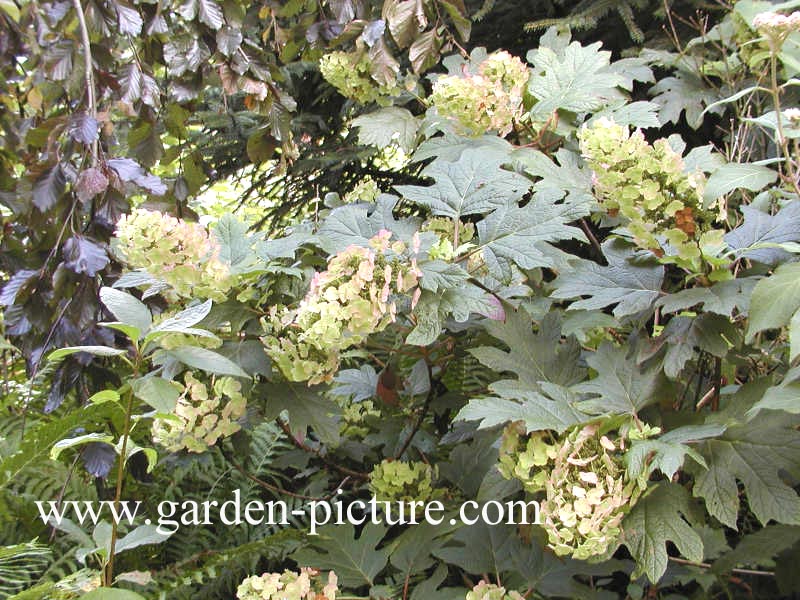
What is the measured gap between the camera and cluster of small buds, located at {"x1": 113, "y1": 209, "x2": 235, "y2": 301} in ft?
2.97

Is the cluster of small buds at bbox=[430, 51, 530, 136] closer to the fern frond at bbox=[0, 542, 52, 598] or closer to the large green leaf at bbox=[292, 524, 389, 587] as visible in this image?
the large green leaf at bbox=[292, 524, 389, 587]

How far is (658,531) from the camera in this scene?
29.3 inches

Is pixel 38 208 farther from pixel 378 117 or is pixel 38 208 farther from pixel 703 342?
pixel 703 342

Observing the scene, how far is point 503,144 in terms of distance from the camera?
116 cm

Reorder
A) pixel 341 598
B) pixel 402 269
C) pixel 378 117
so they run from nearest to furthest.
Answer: pixel 402 269
pixel 341 598
pixel 378 117

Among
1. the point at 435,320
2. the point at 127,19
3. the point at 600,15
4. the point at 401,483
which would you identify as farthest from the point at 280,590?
the point at 600,15

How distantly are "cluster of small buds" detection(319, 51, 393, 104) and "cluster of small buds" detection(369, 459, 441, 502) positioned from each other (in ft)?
2.73

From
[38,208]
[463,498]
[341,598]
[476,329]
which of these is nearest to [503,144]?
[476,329]

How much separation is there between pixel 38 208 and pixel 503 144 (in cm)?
86

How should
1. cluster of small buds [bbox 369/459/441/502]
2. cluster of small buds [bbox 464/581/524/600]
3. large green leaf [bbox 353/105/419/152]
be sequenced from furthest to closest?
large green leaf [bbox 353/105/419/152], cluster of small buds [bbox 369/459/441/502], cluster of small buds [bbox 464/581/524/600]

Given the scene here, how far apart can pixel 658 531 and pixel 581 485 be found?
0.35ft

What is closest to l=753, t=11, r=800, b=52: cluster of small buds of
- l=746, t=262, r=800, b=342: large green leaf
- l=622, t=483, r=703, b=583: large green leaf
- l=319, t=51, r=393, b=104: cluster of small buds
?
l=746, t=262, r=800, b=342: large green leaf

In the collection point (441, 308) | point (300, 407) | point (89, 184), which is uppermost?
point (89, 184)

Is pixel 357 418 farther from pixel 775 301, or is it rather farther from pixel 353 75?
pixel 775 301
